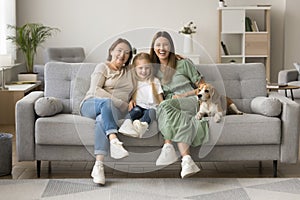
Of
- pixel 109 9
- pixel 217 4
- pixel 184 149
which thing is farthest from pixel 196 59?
pixel 184 149

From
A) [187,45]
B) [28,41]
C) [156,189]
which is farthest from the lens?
[187,45]

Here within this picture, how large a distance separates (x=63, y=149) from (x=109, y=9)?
438cm

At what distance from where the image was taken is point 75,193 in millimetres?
3305

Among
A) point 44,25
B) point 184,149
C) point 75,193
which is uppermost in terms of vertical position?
point 44,25

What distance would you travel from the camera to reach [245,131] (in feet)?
11.8

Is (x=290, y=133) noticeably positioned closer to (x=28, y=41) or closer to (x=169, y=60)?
(x=169, y=60)

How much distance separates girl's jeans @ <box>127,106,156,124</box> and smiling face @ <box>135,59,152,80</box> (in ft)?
0.79

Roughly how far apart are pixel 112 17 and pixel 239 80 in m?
3.89

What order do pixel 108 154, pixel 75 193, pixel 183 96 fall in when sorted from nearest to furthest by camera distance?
pixel 75 193
pixel 108 154
pixel 183 96

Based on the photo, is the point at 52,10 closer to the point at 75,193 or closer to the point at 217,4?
the point at 217,4

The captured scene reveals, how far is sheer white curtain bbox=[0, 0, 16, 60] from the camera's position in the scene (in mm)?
6781

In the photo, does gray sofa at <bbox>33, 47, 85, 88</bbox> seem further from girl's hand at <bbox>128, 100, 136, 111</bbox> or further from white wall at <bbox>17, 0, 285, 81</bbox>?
girl's hand at <bbox>128, 100, 136, 111</bbox>

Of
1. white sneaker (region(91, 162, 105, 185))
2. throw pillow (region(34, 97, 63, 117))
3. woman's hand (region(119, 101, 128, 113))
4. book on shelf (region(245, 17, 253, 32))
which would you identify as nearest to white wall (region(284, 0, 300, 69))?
book on shelf (region(245, 17, 253, 32))

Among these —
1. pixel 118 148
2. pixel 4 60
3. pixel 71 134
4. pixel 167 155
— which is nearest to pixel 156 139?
pixel 167 155
